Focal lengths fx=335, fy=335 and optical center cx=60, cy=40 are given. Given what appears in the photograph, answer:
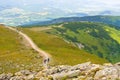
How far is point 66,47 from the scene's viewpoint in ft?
570

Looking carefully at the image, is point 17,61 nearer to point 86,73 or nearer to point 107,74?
point 86,73

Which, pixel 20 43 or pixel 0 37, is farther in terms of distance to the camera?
pixel 0 37

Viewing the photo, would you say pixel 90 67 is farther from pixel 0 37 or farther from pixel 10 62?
pixel 0 37

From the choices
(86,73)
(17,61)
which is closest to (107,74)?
(86,73)

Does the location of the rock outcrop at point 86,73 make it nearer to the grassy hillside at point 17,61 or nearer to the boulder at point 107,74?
the boulder at point 107,74

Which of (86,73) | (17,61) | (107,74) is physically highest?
(107,74)

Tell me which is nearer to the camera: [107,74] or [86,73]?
[107,74]

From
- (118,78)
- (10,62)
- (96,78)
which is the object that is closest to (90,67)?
(96,78)

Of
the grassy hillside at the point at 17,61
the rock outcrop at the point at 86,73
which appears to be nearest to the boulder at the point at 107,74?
the rock outcrop at the point at 86,73

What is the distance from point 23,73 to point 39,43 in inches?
4330

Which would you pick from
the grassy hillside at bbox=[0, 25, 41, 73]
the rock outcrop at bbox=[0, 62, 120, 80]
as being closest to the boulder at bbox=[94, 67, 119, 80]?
the rock outcrop at bbox=[0, 62, 120, 80]

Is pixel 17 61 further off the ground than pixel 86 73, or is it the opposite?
pixel 86 73

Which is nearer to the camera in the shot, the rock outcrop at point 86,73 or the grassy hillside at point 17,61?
the rock outcrop at point 86,73

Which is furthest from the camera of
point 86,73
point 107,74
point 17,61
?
point 17,61
